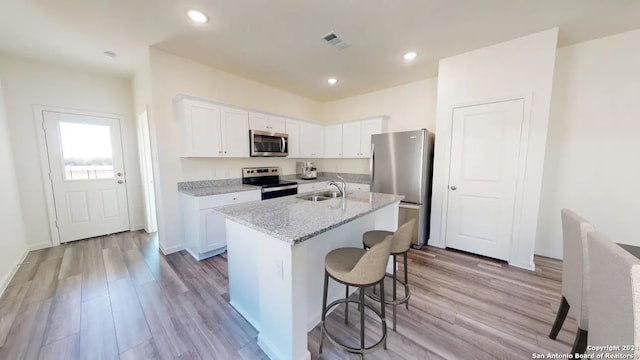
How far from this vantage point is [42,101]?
123 inches

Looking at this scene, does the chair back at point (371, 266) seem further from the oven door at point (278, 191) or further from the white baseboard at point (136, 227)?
the white baseboard at point (136, 227)

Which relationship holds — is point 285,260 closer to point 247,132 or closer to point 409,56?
point 247,132

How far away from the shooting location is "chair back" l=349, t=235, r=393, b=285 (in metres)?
1.32

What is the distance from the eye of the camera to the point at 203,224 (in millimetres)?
2836

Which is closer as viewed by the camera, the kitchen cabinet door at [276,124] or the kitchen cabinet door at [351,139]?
the kitchen cabinet door at [276,124]

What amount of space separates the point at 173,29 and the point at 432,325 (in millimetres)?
3828

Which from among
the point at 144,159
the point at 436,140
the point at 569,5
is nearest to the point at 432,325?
the point at 436,140

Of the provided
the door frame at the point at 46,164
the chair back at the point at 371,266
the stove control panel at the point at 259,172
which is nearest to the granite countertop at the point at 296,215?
the chair back at the point at 371,266

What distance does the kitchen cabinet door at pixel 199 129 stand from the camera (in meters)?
2.94

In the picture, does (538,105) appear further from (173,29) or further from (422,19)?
(173,29)

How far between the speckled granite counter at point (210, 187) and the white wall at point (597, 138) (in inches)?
162

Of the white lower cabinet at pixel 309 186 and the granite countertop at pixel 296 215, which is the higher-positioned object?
the granite countertop at pixel 296 215

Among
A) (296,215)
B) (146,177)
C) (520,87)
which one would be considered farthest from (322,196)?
(146,177)

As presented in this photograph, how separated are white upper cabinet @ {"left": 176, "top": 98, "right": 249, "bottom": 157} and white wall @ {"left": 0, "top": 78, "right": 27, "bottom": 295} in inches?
74.4
